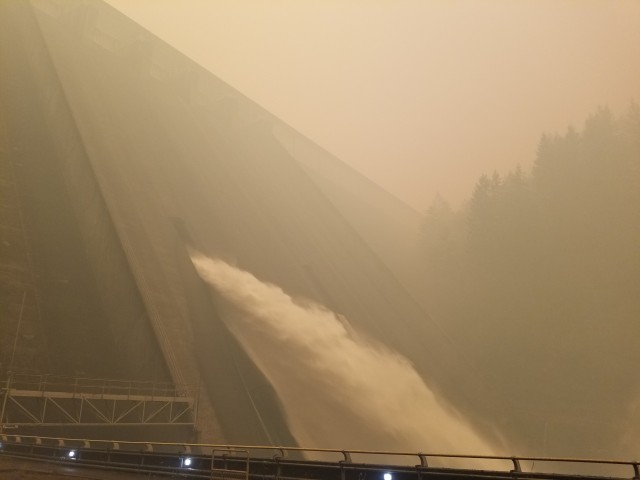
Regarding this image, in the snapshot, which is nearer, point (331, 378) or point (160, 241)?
point (331, 378)

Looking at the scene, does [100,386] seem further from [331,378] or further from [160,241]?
[331,378]

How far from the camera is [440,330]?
100 ft

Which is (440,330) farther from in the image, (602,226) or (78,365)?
(78,365)

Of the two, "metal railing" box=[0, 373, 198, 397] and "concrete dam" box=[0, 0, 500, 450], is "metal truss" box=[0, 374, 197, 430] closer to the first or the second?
"metal railing" box=[0, 373, 198, 397]

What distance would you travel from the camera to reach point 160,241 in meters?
21.3

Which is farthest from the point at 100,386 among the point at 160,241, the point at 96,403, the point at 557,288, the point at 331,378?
the point at 557,288

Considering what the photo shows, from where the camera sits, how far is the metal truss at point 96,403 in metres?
13.7

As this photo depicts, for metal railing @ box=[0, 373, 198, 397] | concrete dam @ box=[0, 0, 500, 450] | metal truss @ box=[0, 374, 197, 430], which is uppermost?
concrete dam @ box=[0, 0, 500, 450]

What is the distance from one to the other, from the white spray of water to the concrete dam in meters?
0.16

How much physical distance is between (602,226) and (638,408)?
32.1 ft

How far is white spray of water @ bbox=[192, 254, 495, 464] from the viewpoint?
17.8m

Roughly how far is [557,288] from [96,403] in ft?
76.6

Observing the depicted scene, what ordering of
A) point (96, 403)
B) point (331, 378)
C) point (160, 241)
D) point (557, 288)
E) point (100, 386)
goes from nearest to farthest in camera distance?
point (96, 403)
point (100, 386)
point (331, 378)
point (160, 241)
point (557, 288)

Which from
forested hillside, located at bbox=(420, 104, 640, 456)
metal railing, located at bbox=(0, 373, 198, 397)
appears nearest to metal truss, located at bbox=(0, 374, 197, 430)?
metal railing, located at bbox=(0, 373, 198, 397)
